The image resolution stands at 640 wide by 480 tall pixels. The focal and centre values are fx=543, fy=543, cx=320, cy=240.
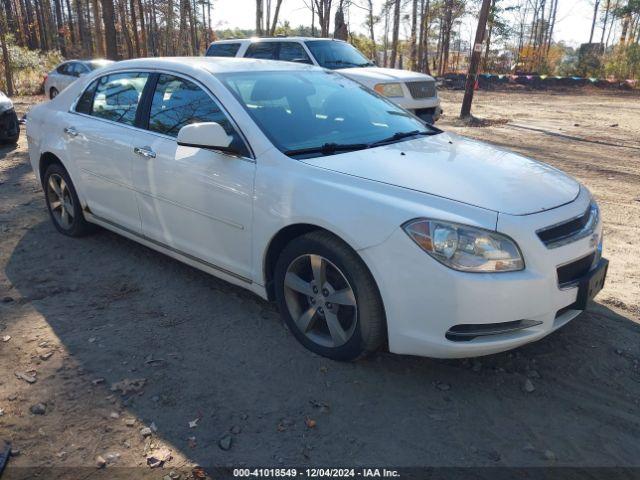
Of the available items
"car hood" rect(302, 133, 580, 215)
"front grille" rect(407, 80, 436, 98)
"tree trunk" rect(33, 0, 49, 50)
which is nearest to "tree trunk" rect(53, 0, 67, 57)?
"tree trunk" rect(33, 0, 49, 50)

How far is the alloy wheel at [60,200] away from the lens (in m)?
5.07

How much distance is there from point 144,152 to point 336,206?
5.82 ft

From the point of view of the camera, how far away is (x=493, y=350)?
2746 millimetres

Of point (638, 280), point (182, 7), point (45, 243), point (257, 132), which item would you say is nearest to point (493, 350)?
point (257, 132)

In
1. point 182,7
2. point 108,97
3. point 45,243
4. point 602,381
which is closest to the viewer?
point 602,381

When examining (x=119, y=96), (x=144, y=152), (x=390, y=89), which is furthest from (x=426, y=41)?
(x=144, y=152)

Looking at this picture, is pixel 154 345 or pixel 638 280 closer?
pixel 154 345

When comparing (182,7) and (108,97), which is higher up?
(182,7)

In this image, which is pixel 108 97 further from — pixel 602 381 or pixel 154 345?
pixel 602 381

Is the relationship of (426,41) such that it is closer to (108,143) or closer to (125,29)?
(125,29)

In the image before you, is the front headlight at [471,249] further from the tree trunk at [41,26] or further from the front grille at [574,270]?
the tree trunk at [41,26]

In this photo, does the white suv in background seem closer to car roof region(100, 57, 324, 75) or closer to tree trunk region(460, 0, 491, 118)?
tree trunk region(460, 0, 491, 118)

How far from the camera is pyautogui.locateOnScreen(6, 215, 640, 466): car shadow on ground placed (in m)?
2.54

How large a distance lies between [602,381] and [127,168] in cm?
350
